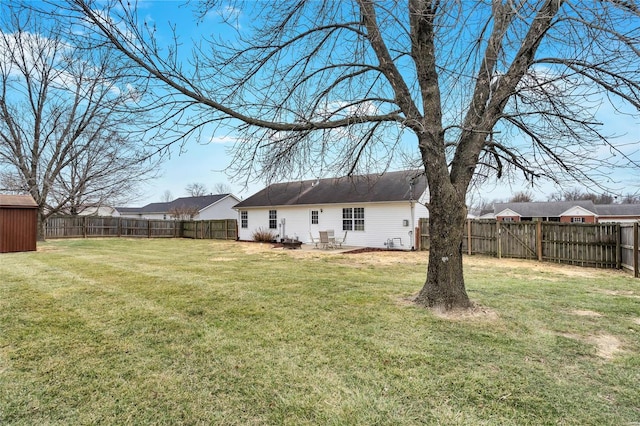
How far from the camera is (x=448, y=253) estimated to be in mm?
5023

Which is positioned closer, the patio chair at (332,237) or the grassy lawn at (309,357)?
the grassy lawn at (309,357)

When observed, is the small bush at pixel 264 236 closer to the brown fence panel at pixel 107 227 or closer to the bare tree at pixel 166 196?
the brown fence panel at pixel 107 227

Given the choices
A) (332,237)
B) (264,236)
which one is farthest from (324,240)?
(264,236)

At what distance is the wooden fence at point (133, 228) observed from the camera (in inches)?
869

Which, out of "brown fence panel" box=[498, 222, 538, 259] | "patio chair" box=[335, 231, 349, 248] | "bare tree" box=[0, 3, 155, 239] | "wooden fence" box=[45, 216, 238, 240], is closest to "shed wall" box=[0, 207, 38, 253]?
"bare tree" box=[0, 3, 155, 239]

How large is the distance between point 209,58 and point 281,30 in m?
1.38

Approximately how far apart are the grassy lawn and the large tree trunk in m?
0.32

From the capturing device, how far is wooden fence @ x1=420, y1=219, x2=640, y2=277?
9.66 m

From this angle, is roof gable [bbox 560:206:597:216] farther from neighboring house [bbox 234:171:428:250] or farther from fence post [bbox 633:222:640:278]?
fence post [bbox 633:222:640:278]

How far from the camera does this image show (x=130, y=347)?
360 centimetres

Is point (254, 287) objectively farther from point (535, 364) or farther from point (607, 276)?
point (607, 276)

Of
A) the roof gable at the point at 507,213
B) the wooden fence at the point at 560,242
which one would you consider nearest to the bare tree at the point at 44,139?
the wooden fence at the point at 560,242

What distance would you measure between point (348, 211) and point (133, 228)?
57.9ft

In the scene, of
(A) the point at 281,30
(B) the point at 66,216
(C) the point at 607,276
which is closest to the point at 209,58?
(A) the point at 281,30
